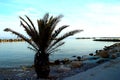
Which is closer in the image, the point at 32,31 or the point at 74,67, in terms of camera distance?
the point at 32,31

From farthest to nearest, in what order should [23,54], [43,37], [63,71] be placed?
[23,54] → [63,71] → [43,37]

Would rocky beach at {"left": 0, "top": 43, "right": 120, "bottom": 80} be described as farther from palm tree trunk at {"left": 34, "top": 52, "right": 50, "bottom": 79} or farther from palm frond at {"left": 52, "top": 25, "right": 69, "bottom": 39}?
palm frond at {"left": 52, "top": 25, "right": 69, "bottom": 39}

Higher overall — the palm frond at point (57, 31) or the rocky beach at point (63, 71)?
the palm frond at point (57, 31)

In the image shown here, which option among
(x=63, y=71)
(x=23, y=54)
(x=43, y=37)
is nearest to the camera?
(x=43, y=37)

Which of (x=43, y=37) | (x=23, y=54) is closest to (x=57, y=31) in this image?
(x=43, y=37)

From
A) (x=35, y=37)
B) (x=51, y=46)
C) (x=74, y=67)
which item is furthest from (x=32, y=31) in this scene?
(x=74, y=67)

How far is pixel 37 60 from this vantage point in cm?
1213

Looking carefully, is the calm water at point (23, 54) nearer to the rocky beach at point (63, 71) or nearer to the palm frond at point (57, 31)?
the rocky beach at point (63, 71)

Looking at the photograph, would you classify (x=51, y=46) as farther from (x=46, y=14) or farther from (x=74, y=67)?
(x=74, y=67)

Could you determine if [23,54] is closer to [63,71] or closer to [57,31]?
[63,71]

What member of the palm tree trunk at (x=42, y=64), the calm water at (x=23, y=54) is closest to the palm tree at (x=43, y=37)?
the palm tree trunk at (x=42, y=64)

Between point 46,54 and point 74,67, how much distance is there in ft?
15.1

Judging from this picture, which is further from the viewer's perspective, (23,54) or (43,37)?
(23,54)

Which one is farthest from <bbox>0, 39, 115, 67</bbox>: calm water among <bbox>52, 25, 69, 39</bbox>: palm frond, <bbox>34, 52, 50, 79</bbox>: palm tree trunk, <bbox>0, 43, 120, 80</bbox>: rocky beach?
<bbox>52, 25, 69, 39</bbox>: palm frond
